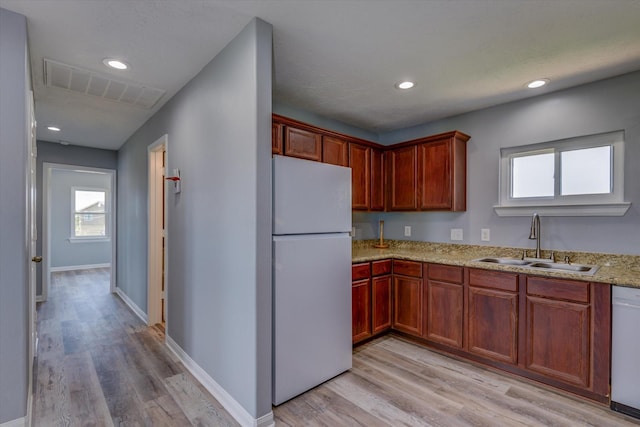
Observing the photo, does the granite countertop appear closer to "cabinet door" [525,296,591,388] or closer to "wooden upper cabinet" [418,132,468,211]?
"cabinet door" [525,296,591,388]

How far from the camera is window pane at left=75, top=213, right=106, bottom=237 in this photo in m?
7.36

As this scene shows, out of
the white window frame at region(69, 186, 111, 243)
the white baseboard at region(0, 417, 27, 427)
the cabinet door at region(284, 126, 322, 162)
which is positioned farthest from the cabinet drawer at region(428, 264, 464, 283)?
the white window frame at region(69, 186, 111, 243)

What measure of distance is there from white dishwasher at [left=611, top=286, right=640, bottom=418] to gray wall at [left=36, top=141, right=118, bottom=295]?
6359mm

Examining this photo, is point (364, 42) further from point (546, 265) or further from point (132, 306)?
point (132, 306)

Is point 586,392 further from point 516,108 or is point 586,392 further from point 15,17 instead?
point 15,17

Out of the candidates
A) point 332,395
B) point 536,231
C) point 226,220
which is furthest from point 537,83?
point 332,395

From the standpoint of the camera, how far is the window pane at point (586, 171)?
8.50ft

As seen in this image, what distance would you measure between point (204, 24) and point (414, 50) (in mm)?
1366

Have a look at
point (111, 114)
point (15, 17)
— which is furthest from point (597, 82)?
point (111, 114)

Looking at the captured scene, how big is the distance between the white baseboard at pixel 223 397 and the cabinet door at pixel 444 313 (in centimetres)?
172

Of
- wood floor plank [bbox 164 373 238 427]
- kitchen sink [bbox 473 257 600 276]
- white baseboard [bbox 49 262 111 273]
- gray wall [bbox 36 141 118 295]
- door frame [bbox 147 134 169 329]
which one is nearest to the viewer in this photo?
wood floor plank [bbox 164 373 238 427]

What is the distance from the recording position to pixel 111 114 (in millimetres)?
3410

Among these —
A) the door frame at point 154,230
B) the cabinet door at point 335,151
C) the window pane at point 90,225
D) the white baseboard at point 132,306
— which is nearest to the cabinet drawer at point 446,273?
the cabinet door at point 335,151

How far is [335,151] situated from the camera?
10.6ft
